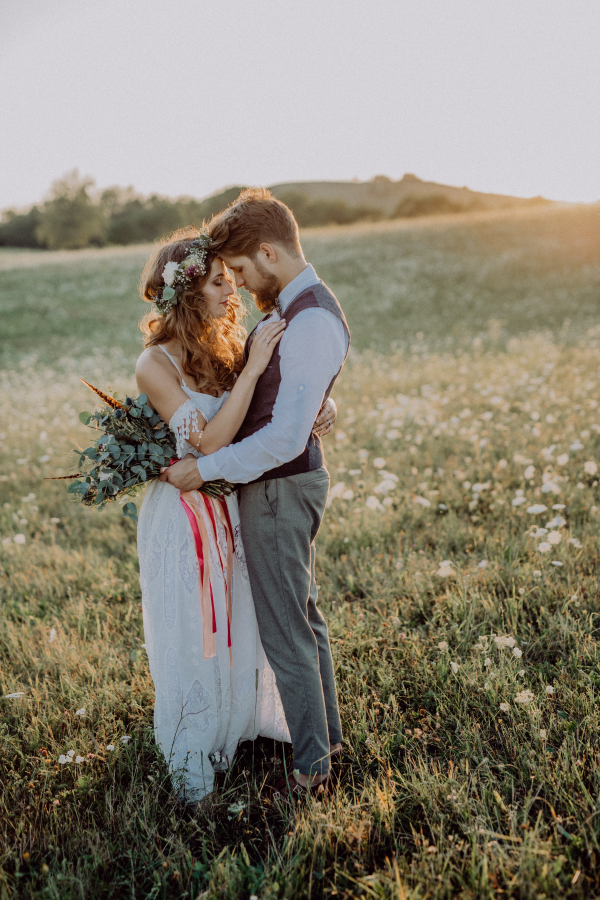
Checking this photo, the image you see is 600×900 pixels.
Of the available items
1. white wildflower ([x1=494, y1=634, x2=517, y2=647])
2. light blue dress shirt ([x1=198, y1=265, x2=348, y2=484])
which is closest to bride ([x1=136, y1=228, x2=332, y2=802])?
light blue dress shirt ([x1=198, y1=265, x2=348, y2=484])

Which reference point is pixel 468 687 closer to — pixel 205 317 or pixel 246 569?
pixel 246 569

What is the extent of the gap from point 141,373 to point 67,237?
6954 centimetres

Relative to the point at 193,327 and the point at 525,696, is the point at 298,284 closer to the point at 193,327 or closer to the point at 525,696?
the point at 193,327

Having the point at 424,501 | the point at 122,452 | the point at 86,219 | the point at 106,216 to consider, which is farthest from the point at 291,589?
the point at 106,216

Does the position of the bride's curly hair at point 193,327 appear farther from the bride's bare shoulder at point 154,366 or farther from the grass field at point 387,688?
the grass field at point 387,688

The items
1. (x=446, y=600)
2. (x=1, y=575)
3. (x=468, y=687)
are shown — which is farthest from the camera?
(x=1, y=575)

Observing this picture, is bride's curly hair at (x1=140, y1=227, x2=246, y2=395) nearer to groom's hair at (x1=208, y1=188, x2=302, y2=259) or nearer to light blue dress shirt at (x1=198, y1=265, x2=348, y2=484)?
groom's hair at (x1=208, y1=188, x2=302, y2=259)

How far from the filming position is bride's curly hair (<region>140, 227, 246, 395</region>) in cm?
276

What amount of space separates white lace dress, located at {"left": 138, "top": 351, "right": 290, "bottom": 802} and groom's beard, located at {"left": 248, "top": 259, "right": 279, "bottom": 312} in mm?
482

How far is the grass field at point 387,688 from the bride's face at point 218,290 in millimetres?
2012

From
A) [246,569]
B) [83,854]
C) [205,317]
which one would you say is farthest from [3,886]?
[205,317]

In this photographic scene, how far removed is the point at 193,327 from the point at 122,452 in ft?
2.17

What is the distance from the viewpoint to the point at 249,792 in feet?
8.76

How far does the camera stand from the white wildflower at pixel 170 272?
8.72 ft
